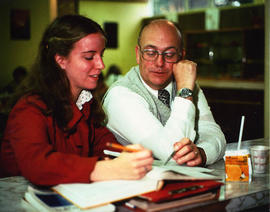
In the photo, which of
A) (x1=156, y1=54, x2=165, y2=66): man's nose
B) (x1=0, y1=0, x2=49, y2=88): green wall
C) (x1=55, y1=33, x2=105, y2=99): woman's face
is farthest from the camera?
(x1=0, y1=0, x2=49, y2=88): green wall

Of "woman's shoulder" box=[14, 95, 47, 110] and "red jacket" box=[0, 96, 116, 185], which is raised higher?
"woman's shoulder" box=[14, 95, 47, 110]

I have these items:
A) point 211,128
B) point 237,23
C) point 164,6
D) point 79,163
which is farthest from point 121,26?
point 79,163

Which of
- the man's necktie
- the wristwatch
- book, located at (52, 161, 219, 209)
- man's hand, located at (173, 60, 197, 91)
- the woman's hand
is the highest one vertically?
man's hand, located at (173, 60, 197, 91)

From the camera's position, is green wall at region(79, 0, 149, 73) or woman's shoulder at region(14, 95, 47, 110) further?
green wall at region(79, 0, 149, 73)

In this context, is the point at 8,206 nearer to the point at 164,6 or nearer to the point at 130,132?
the point at 130,132

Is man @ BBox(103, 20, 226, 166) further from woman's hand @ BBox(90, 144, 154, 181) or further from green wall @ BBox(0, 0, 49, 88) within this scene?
green wall @ BBox(0, 0, 49, 88)

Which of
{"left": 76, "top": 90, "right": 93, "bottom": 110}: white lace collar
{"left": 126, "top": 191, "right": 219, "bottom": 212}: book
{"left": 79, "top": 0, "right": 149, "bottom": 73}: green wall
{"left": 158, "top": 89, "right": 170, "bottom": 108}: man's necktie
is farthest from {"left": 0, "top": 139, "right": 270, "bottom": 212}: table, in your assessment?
{"left": 79, "top": 0, "right": 149, "bottom": 73}: green wall

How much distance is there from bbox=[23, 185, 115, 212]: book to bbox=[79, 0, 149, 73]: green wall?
825 cm

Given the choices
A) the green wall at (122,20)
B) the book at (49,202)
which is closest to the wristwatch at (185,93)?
the book at (49,202)

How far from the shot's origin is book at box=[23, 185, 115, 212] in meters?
1.07

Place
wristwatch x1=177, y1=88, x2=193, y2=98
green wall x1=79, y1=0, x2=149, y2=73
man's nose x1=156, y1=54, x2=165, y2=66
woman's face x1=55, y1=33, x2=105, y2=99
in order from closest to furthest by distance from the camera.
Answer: woman's face x1=55, y1=33, x2=105, y2=99 → wristwatch x1=177, y1=88, x2=193, y2=98 → man's nose x1=156, y1=54, x2=165, y2=66 → green wall x1=79, y1=0, x2=149, y2=73

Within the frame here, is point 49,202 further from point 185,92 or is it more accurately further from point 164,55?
point 164,55

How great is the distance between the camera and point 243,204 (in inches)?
49.8

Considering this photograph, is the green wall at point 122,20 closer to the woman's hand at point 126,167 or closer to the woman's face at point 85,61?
the woman's face at point 85,61
